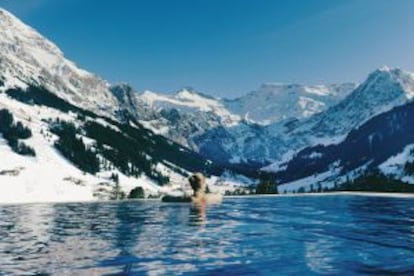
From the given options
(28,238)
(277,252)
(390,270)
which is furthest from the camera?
(28,238)

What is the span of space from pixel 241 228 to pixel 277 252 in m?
28.5

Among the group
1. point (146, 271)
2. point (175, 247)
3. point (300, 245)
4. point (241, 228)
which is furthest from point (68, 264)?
point (241, 228)

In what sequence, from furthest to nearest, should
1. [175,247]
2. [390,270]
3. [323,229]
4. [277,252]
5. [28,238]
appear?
[323,229], [28,238], [175,247], [277,252], [390,270]

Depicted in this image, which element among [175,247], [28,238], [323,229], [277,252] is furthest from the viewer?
[323,229]

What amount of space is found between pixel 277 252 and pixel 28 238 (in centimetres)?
3124

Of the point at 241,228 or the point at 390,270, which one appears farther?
the point at 241,228

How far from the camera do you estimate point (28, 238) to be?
6888 centimetres

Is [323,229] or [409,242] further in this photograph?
[323,229]

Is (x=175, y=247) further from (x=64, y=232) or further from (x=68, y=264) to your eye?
(x=64, y=232)

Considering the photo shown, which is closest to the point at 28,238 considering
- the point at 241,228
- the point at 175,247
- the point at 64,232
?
the point at 64,232

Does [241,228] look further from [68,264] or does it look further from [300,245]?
[68,264]

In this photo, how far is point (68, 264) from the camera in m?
45.9

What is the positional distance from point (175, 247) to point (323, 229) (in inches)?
1012

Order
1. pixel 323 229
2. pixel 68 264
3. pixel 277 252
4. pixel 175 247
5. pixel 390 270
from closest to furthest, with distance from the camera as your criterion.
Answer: pixel 390 270 → pixel 68 264 → pixel 277 252 → pixel 175 247 → pixel 323 229
